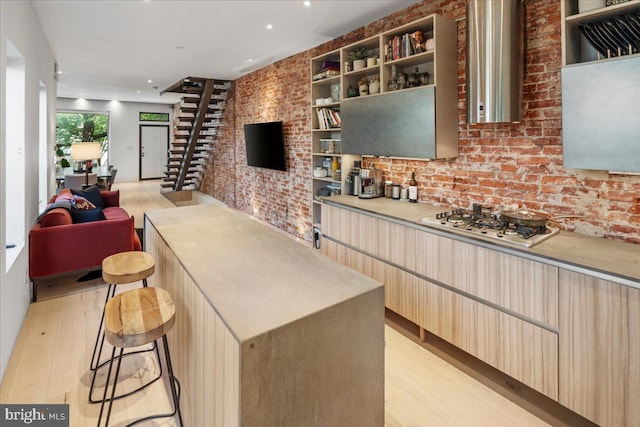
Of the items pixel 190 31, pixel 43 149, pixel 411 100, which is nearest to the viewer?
pixel 411 100

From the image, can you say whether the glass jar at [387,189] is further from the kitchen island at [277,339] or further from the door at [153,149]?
the door at [153,149]

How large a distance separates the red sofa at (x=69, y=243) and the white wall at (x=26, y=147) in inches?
5.0

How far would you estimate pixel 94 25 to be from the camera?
407 centimetres

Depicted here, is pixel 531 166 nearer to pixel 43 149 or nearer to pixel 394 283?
pixel 394 283

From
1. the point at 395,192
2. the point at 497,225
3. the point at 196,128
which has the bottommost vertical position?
the point at 497,225

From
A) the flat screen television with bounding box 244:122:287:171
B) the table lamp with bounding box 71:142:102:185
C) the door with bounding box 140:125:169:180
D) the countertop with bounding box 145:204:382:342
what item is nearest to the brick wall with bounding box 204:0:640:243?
the flat screen television with bounding box 244:122:287:171

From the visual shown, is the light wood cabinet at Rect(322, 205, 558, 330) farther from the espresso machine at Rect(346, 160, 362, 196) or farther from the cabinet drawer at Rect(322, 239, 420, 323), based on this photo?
the espresso machine at Rect(346, 160, 362, 196)

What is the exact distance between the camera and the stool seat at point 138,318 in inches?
58.3

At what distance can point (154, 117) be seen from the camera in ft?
41.6

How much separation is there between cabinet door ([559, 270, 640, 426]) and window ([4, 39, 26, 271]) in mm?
3916

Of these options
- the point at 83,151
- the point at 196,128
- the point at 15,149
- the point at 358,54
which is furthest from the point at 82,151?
the point at 358,54

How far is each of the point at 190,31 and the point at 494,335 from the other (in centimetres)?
439

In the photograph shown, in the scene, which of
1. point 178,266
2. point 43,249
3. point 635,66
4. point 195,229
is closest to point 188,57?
point 43,249

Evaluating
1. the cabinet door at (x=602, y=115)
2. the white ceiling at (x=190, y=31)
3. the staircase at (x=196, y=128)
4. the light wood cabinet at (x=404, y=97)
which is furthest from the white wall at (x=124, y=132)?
the cabinet door at (x=602, y=115)
